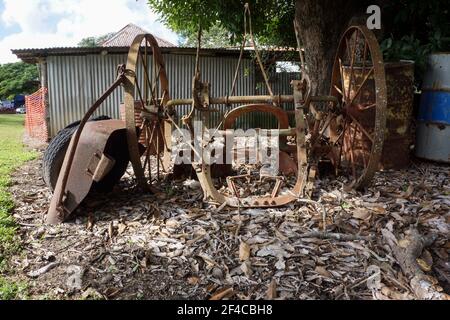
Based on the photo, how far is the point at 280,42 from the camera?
10836 millimetres

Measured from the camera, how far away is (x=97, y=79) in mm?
10891

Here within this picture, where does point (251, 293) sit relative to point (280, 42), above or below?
below

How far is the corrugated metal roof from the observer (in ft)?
57.0

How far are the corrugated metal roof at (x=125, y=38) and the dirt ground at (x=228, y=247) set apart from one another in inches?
564

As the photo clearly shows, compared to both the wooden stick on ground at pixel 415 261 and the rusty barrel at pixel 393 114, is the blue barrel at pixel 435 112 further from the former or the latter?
the wooden stick on ground at pixel 415 261

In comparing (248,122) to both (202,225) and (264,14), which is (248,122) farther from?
(202,225)

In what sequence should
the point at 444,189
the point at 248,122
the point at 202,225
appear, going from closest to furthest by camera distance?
the point at 202,225
the point at 444,189
the point at 248,122

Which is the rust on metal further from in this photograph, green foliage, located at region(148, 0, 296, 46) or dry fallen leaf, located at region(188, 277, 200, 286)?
green foliage, located at region(148, 0, 296, 46)

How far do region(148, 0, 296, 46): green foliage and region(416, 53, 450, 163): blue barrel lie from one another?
4.33m

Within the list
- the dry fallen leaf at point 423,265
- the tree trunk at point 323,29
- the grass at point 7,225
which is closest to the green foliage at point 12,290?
the grass at point 7,225

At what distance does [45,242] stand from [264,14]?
780 centimetres

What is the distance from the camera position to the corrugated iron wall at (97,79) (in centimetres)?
1057

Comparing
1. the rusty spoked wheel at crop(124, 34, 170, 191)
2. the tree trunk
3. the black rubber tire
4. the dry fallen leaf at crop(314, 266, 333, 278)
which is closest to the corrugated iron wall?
the tree trunk
